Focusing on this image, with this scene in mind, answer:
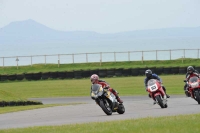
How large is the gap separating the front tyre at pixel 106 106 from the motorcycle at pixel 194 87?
14.2 ft

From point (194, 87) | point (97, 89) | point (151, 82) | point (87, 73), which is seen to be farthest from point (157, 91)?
point (87, 73)

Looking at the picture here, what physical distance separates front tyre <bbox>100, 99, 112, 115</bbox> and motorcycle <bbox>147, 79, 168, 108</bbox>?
92.9 inches

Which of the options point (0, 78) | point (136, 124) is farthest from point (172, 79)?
point (136, 124)

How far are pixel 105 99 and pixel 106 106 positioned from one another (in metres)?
0.22

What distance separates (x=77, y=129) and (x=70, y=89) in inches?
1092

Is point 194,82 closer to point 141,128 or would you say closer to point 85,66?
point 141,128

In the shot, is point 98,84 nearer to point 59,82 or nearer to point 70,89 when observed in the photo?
point 70,89

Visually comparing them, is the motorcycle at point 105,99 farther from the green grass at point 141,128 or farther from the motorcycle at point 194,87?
the green grass at point 141,128

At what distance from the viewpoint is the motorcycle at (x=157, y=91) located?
21.8m

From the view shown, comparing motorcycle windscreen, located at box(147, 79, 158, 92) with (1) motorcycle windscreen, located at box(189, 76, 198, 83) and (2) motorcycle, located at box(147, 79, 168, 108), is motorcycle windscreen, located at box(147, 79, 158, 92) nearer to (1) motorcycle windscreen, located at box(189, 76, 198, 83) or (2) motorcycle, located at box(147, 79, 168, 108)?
(2) motorcycle, located at box(147, 79, 168, 108)

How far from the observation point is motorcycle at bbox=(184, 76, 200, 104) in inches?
906

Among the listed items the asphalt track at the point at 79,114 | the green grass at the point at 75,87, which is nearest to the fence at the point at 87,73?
the green grass at the point at 75,87

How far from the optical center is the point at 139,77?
50688 mm

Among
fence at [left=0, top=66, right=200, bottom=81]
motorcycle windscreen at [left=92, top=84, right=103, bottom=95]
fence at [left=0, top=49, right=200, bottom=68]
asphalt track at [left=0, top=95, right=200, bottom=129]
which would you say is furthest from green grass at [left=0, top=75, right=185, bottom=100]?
motorcycle windscreen at [left=92, top=84, right=103, bottom=95]
